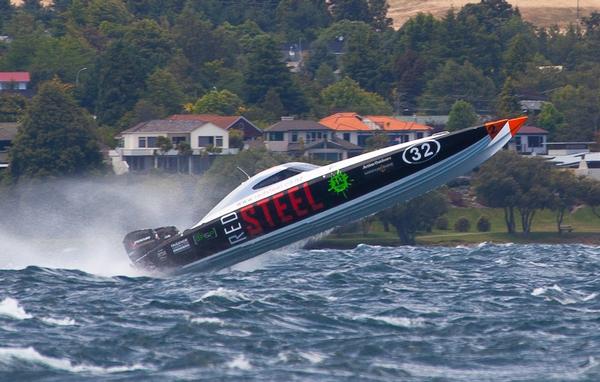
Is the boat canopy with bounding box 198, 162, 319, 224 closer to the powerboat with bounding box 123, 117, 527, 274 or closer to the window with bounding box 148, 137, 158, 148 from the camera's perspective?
the powerboat with bounding box 123, 117, 527, 274

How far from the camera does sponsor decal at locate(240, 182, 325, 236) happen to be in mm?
36688

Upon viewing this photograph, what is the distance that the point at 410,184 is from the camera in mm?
37156

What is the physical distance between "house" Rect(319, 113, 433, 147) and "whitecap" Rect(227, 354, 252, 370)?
267 feet

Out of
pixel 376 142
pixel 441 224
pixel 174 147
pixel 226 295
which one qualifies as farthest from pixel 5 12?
pixel 226 295

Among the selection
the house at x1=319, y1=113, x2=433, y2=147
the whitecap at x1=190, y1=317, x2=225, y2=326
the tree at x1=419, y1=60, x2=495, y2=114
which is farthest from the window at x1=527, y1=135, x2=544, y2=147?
the whitecap at x1=190, y1=317, x2=225, y2=326

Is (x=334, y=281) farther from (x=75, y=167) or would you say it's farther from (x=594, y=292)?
(x=75, y=167)

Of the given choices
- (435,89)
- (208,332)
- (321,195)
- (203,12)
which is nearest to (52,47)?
(435,89)

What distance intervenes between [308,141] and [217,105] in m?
15.6

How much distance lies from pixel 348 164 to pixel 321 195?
1.06m

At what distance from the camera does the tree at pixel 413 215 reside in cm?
8169

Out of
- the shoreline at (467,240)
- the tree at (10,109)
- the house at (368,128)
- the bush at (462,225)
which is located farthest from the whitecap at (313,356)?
the tree at (10,109)

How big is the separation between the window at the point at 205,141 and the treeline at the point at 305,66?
40.6 ft

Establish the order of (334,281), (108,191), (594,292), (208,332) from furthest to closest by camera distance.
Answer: (108,191), (334,281), (594,292), (208,332)

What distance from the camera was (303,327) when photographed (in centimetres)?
2698
